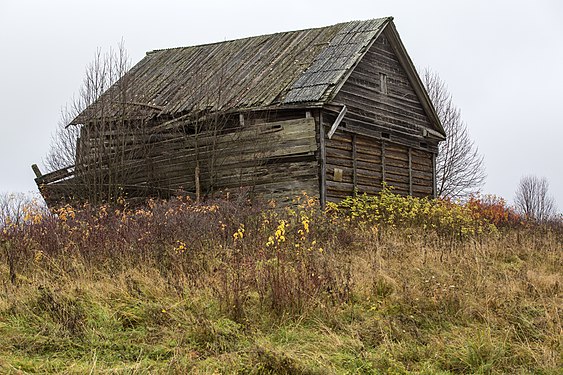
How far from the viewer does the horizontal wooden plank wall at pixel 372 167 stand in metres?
16.5

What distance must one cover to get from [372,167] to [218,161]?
424cm

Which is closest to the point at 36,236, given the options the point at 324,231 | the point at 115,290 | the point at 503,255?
the point at 115,290


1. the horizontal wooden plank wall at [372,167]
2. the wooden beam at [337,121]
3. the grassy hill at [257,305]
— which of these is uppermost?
the wooden beam at [337,121]

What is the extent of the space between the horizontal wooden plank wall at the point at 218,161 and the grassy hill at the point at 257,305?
6.55 meters

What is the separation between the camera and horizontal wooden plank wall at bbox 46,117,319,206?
16141 mm

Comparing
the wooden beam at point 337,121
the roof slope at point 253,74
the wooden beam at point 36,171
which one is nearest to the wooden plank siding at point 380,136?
the wooden beam at point 337,121

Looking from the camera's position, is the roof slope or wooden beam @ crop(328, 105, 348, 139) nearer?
wooden beam @ crop(328, 105, 348, 139)

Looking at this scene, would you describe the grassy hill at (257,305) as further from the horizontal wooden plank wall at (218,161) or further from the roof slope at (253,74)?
the roof slope at (253,74)

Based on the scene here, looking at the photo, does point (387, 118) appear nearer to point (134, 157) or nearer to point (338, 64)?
point (338, 64)

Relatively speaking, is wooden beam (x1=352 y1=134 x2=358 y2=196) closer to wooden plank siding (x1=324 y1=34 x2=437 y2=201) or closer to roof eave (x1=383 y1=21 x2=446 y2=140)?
wooden plank siding (x1=324 y1=34 x2=437 y2=201)

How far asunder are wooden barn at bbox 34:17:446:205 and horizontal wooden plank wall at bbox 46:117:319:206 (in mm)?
28

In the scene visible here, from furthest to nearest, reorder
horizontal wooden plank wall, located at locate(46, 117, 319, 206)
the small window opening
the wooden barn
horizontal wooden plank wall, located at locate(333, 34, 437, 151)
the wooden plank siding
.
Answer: the small window opening < horizontal wooden plank wall, located at locate(333, 34, 437, 151) < the wooden plank siding < the wooden barn < horizontal wooden plank wall, located at locate(46, 117, 319, 206)

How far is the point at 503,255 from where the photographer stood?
10008 mm

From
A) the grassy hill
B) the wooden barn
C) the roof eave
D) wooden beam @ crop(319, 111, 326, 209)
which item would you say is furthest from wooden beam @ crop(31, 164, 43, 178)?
the roof eave
